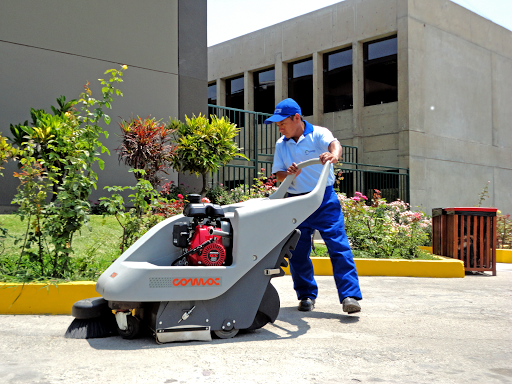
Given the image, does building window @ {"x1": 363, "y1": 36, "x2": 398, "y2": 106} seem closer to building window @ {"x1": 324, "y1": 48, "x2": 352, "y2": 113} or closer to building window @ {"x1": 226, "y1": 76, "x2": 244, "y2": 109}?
building window @ {"x1": 324, "y1": 48, "x2": 352, "y2": 113}

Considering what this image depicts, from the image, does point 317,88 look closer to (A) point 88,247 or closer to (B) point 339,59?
(B) point 339,59

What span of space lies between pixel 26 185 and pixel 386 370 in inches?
137

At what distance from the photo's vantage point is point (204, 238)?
10.7 feet

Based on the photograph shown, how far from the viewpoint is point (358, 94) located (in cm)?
1794

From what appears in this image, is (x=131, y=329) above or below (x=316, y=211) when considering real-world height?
below

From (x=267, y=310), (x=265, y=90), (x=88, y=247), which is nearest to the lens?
(x=267, y=310)

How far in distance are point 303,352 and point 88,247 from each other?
11.1 ft

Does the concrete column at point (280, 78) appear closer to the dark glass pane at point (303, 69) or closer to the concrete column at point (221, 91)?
the dark glass pane at point (303, 69)

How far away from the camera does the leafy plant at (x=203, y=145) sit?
10.0 meters

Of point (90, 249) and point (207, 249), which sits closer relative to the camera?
point (207, 249)

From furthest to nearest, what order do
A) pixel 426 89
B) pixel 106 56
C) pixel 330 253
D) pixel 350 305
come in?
pixel 426 89, pixel 106 56, pixel 330 253, pixel 350 305

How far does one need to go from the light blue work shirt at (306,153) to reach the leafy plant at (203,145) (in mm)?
5667

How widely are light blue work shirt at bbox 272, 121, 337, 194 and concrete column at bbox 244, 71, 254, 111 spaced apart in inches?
682

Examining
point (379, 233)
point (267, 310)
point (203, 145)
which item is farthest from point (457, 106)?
point (267, 310)
